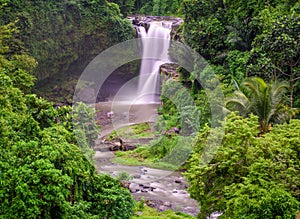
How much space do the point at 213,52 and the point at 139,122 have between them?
6373mm

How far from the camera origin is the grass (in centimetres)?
1107

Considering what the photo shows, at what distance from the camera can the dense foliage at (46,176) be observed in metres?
5.66

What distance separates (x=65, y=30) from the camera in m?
25.6

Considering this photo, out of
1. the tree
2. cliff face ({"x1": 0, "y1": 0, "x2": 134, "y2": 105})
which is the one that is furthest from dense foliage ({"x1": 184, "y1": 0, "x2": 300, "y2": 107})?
cliff face ({"x1": 0, "y1": 0, "x2": 134, "y2": 105})

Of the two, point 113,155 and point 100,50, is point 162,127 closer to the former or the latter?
point 113,155

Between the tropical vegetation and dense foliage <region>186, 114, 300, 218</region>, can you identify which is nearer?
the tropical vegetation

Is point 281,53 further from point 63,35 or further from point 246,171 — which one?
point 63,35

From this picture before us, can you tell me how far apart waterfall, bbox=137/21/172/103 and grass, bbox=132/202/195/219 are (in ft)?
47.3

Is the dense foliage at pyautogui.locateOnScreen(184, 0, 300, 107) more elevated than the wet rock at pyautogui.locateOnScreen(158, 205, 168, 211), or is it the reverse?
the dense foliage at pyautogui.locateOnScreen(184, 0, 300, 107)

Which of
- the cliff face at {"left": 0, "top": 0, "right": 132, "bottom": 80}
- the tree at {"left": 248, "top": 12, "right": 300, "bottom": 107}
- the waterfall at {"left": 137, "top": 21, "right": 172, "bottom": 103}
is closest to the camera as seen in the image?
the tree at {"left": 248, "top": 12, "right": 300, "bottom": 107}

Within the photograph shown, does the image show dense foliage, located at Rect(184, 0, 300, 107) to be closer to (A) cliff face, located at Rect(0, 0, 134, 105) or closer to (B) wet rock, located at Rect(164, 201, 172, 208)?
(B) wet rock, located at Rect(164, 201, 172, 208)

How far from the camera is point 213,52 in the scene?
20.3 metres

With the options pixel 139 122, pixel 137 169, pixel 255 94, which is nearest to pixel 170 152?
pixel 137 169

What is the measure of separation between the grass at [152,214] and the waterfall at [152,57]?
47.3ft
